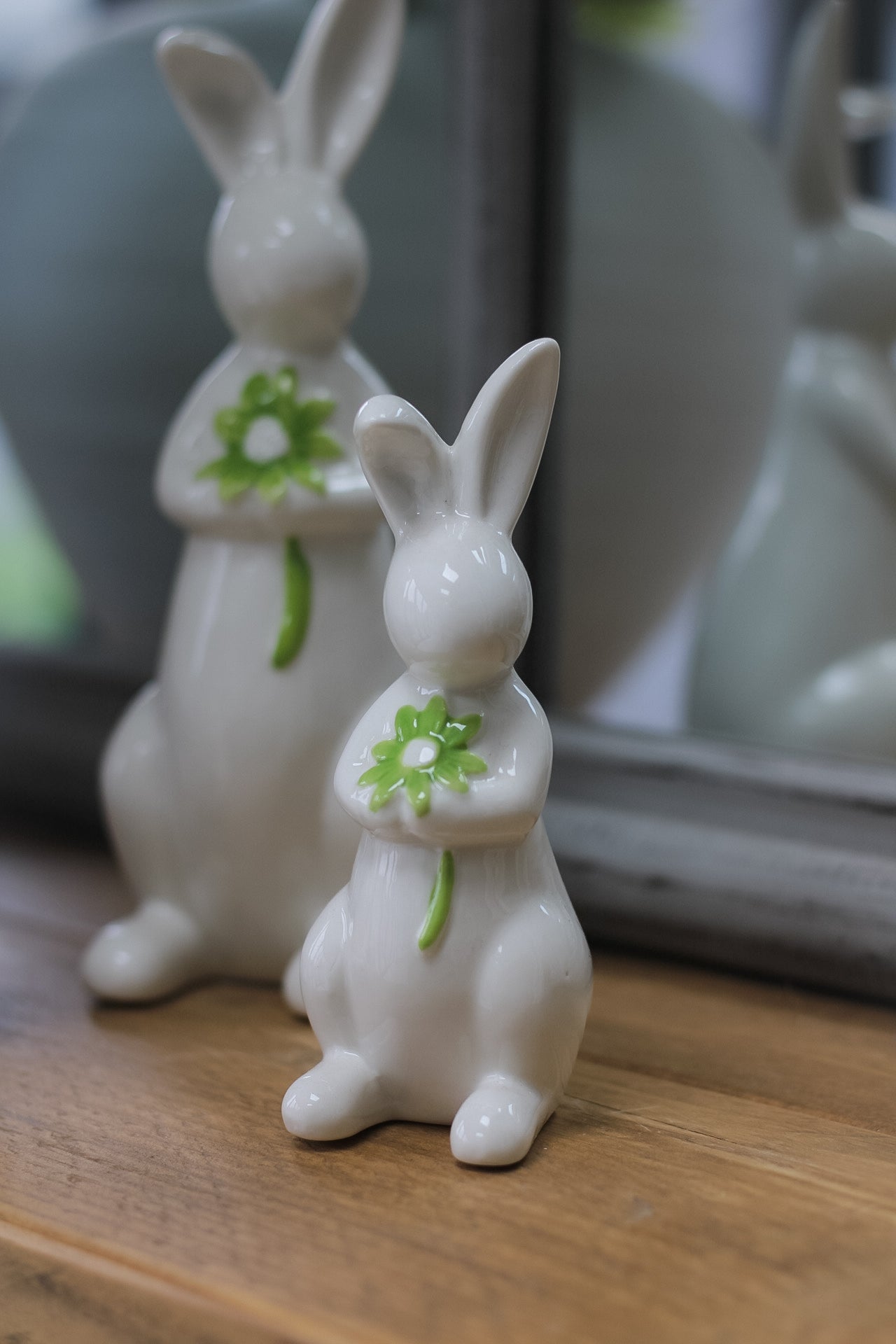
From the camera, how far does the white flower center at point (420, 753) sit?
549 mm

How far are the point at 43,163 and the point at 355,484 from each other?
46cm

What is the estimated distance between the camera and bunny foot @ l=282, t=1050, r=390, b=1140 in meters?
0.56

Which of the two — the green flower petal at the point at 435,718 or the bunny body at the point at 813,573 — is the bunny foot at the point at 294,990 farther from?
the bunny body at the point at 813,573

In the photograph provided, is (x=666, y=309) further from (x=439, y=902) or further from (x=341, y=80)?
(x=439, y=902)

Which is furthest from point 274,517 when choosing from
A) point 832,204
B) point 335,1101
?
point 832,204

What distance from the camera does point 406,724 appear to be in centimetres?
56

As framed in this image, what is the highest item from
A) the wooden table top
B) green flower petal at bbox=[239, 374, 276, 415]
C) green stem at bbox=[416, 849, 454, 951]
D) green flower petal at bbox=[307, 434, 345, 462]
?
green flower petal at bbox=[239, 374, 276, 415]

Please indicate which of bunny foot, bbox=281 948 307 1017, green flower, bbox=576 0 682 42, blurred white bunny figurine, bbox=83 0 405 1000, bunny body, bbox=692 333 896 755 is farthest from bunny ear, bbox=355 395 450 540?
green flower, bbox=576 0 682 42

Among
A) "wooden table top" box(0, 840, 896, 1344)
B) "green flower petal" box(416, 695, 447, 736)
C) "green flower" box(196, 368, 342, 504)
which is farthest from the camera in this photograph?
"green flower" box(196, 368, 342, 504)

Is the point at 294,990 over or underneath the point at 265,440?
underneath

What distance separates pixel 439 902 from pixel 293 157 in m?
0.38

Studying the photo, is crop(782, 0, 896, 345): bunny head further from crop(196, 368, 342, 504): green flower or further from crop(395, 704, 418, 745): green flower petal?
crop(395, 704, 418, 745): green flower petal

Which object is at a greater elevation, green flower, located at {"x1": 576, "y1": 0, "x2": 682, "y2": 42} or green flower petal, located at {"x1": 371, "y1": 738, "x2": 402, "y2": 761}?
green flower, located at {"x1": 576, "y1": 0, "x2": 682, "y2": 42}

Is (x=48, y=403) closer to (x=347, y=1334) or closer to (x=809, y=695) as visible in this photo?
(x=809, y=695)
